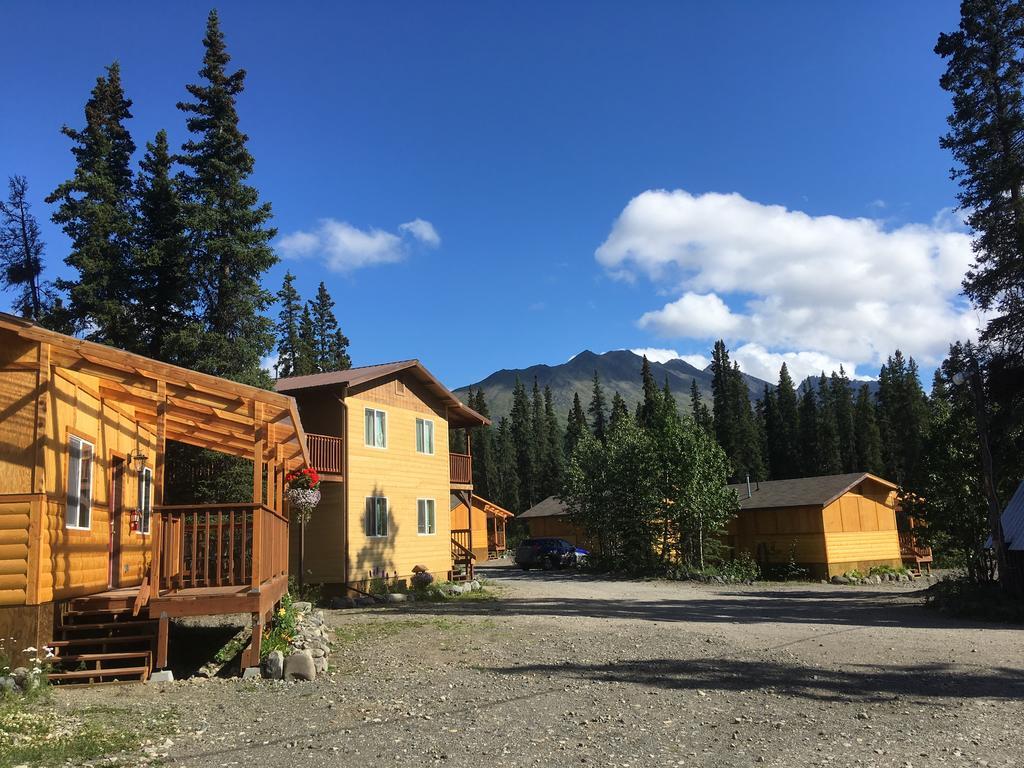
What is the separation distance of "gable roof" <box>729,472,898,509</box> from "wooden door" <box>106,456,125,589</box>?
26.2m

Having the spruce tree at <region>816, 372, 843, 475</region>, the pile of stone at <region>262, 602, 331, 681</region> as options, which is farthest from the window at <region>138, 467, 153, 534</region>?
the spruce tree at <region>816, 372, 843, 475</region>

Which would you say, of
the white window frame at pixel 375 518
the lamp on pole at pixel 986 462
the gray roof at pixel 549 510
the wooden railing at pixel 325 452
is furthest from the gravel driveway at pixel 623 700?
the gray roof at pixel 549 510

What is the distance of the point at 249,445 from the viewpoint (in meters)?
15.0

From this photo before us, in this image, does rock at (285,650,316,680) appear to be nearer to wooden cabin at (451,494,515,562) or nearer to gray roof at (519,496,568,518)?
gray roof at (519,496,568,518)

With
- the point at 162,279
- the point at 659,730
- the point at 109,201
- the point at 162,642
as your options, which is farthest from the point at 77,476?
the point at 109,201

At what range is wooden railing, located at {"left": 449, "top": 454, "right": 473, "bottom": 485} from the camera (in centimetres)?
2853

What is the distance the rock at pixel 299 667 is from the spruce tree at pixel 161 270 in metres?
17.4

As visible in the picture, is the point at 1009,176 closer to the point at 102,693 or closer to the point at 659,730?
the point at 659,730

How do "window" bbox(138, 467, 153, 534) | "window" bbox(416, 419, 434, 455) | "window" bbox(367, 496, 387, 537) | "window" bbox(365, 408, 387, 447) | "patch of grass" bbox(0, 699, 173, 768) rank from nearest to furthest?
"patch of grass" bbox(0, 699, 173, 768)
"window" bbox(138, 467, 153, 534)
"window" bbox(367, 496, 387, 537)
"window" bbox(365, 408, 387, 447)
"window" bbox(416, 419, 434, 455)

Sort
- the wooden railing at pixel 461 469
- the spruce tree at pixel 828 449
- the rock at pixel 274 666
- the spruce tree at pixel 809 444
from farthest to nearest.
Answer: the spruce tree at pixel 809 444, the spruce tree at pixel 828 449, the wooden railing at pixel 461 469, the rock at pixel 274 666

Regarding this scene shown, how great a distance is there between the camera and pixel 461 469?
28797 millimetres

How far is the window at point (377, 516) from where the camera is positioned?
75.5 ft

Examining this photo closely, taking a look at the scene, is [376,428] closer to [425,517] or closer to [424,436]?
[424,436]

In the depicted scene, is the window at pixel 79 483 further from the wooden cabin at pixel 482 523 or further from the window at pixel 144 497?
the wooden cabin at pixel 482 523
